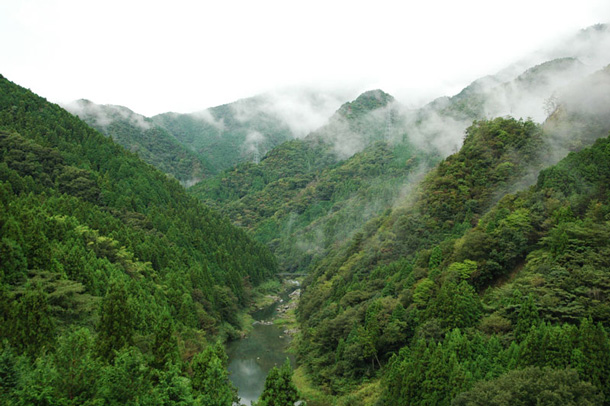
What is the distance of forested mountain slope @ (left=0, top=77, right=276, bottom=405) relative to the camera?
2278cm

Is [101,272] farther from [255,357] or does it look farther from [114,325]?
[255,357]

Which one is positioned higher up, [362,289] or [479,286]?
[479,286]

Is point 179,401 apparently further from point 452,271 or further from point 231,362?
point 231,362

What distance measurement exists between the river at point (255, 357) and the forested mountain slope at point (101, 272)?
15.1ft

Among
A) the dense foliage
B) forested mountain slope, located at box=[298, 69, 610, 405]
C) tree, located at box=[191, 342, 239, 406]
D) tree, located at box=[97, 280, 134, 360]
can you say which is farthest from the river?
tree, located at box=[97, 280, 134, 360]

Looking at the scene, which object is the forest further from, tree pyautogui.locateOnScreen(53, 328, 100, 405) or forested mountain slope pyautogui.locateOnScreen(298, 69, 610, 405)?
forested mountain slope pyautogui.locateOnScreen(298, 69, 610, 405)

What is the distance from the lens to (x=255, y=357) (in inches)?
2616

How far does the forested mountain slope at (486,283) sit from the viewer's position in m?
28.7

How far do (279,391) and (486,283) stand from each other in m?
27.1

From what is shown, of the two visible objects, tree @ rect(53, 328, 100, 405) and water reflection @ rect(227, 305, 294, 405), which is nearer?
tree @ rect(53, 328, 100, 405)

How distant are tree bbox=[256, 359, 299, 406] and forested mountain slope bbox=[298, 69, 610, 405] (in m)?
8.79

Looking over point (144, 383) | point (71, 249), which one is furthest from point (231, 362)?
point (144, 383)

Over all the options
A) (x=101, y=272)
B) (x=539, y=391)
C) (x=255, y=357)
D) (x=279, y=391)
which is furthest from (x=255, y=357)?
(x=539, y=391)

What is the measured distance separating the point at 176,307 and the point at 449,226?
42892 millimetres
